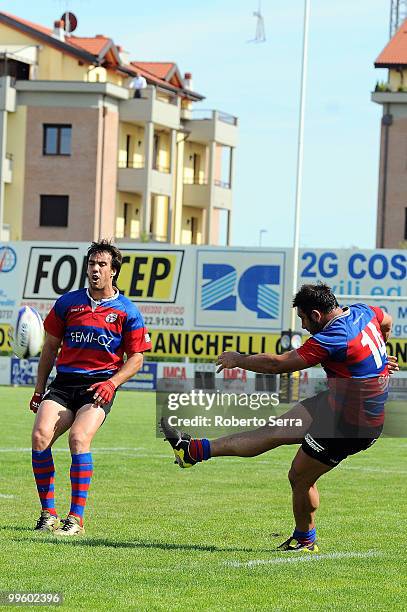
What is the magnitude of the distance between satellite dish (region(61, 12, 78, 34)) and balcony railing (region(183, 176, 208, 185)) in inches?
379

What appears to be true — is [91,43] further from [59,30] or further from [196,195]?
[196,195]

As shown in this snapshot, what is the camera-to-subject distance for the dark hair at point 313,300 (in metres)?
9.34

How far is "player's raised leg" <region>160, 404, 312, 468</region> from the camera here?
965 cm

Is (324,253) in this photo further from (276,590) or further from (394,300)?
(276,590)

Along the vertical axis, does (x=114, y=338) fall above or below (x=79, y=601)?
above

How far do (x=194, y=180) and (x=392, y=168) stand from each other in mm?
17177

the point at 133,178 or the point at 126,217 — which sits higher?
the point at 133,178

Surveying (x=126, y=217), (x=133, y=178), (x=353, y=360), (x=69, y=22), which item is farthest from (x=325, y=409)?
(x=69, y=22)

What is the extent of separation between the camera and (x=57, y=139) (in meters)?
66.8

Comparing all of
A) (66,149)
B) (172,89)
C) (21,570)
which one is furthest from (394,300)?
(172,89)

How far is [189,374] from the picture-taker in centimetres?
3262

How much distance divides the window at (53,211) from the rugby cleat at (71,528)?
56911mm

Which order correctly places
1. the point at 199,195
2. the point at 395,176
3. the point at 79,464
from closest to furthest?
the point at 79,464 < the point at 395,176 < the point at 199,195

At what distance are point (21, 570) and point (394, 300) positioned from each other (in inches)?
926
